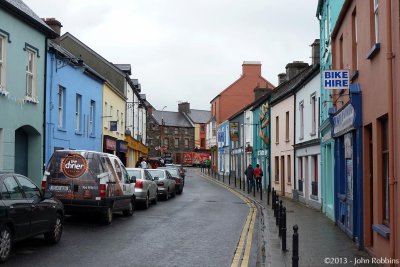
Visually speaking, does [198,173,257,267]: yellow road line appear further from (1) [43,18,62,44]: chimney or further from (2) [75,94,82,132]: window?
(1) [43,18,62,44]: chimney

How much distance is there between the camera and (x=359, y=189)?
1102cm

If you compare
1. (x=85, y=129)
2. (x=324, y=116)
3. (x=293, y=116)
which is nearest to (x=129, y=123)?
(x=85, y=129)

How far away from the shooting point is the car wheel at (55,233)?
436 inches

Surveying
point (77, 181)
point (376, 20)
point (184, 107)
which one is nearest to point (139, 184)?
point (77, 181)

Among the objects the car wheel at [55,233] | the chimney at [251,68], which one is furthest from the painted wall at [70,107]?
the chimney at [251,68]

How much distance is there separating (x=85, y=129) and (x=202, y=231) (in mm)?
14074

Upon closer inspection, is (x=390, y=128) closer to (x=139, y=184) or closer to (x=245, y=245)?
(x=245, y=245)

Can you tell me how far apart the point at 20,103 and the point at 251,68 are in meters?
50.5

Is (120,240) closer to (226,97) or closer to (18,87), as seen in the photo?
(18,87)

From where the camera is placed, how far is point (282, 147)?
1173 inches

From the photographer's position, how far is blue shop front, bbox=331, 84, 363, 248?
35.9ft

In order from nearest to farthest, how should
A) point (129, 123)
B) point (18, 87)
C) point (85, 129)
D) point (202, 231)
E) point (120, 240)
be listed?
point (120, 240), point (202, 231), point (18, 87), point (85, 129), point (129, 123)

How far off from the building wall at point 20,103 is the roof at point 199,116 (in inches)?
3561

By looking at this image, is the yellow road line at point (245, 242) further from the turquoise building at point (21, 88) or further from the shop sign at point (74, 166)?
the turquoise building at point (21, 88)
